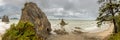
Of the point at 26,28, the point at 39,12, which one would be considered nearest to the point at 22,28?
the point at 26,28

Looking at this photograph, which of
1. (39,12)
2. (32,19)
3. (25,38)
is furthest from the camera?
(39,12)

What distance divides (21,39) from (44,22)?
1981 inches

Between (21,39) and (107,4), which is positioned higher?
(107,4)

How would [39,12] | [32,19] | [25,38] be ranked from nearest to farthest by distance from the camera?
[25,38]
[32,19]
[39,12]

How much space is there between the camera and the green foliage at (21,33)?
790 inches

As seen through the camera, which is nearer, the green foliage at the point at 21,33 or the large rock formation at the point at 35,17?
the green foliage at the point at 21,33

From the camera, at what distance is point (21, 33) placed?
20.6 metres

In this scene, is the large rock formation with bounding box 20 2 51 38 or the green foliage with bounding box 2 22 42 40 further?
the large rock formation with bounding box 20 2 51 38

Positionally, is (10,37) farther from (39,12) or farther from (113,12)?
(39,12)

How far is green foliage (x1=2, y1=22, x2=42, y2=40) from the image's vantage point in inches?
790

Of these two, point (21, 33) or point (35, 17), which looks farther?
point (35, 17)

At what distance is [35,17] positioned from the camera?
214 feet

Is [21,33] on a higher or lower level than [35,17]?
lower

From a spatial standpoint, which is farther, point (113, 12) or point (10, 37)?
point (113, 12)
